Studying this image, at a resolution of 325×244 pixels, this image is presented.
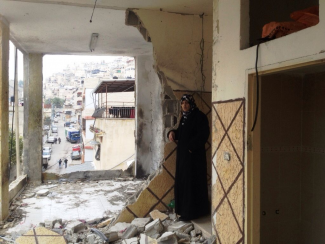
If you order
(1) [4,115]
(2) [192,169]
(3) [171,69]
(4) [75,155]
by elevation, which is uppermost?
(3) [171,69]

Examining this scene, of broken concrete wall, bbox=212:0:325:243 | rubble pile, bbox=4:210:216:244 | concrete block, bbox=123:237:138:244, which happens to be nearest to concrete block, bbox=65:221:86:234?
rubble pile, bbox=4:210:216:244

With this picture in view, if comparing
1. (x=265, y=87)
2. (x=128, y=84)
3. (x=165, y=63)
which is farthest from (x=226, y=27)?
(x=128, y=84)

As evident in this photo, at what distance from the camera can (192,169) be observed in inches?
156

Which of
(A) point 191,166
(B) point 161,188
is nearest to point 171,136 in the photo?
(A) point 191,166

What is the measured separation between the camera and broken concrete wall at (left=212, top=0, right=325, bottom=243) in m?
2.26

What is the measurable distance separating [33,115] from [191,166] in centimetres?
508

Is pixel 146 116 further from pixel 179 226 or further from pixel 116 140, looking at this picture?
pixel 116 140

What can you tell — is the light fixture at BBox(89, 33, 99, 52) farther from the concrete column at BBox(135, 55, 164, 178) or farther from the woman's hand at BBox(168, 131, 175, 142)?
the woman's hand at BBox(168, 131, 175, 142)

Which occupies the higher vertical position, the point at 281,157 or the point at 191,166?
the point at 281,157

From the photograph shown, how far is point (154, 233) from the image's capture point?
149 inches

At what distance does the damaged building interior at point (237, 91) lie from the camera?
8.94 feet

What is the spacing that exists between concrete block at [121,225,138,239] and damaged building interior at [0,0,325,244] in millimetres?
457

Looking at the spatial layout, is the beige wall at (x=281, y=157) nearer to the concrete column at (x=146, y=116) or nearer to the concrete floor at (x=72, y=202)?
the concrete floor at (x=72, y=202)

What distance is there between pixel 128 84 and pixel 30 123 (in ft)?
16.4
